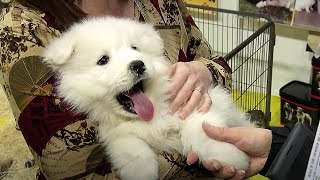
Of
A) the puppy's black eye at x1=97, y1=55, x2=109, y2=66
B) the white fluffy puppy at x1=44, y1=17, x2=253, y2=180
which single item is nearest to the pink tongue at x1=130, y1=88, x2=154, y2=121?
the white fluffy puppy at x1=44, y1=17, x2=253, y2=180

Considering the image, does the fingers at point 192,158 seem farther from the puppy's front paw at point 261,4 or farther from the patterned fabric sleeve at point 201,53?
the puppy's front paw at point 261,4

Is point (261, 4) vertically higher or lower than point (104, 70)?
lower

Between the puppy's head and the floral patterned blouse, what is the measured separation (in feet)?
0.15

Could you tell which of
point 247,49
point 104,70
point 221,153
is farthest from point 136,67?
point 247,49

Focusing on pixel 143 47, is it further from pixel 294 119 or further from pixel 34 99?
pixel 294 119

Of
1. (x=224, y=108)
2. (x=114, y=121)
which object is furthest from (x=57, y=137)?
(x=224, y=108)

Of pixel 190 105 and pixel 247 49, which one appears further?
pixel 247 49

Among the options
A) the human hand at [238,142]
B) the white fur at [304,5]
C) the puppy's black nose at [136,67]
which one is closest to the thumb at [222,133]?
the human hand at [238,142]

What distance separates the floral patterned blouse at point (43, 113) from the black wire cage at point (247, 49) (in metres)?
1.14

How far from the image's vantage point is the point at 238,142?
3.45 ft

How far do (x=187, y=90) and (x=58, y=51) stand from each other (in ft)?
1.17

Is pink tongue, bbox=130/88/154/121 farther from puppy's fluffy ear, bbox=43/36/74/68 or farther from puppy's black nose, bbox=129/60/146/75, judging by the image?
puppy's fluffy ear, bbox=43/36/74/68

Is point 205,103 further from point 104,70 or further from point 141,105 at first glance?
point 104,70

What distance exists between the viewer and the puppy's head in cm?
106
